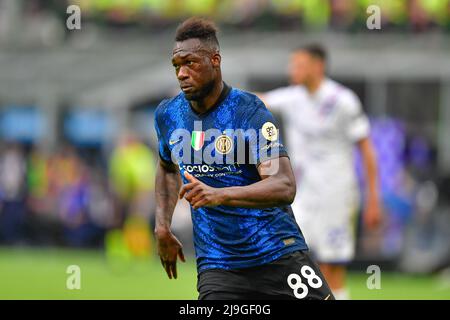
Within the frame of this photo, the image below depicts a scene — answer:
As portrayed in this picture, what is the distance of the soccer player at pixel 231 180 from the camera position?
21.7 ft

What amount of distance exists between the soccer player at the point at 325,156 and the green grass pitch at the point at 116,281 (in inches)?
A: 82.5

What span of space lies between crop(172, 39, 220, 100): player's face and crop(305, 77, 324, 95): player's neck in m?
4.48

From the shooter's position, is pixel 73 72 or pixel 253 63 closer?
pixel 253 63

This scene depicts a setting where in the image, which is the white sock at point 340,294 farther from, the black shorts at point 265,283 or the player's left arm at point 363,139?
the black shorts at point 265,283

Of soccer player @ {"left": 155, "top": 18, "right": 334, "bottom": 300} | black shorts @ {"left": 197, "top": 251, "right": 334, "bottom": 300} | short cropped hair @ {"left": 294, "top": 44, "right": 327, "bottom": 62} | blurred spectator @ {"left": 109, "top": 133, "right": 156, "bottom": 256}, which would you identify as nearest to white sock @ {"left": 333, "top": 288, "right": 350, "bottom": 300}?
short cropped hair @ {"left": 294, "top": 44, "right": 327, "bottom": 62}

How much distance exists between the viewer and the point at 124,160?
1844 cm

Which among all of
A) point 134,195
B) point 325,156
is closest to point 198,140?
point 325,156

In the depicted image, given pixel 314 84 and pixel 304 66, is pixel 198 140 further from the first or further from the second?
pixel 314 84

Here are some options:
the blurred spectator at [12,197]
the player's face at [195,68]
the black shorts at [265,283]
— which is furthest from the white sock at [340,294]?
the blurred spectator at [12,197]

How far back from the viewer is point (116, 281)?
615 inches

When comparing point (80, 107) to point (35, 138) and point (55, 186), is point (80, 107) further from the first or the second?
point (55, 186)

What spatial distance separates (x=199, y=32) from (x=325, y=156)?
475cm
